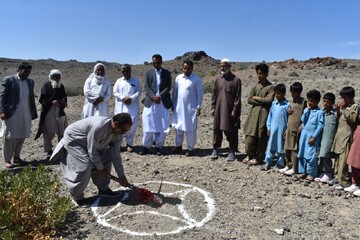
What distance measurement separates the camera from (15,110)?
21.4ft

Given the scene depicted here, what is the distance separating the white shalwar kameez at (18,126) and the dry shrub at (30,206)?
232 centimetres

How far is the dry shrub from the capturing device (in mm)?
3809

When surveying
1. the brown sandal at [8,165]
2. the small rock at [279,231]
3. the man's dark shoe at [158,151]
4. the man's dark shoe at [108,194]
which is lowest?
the small rock at [279,231]

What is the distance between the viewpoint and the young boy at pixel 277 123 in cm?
600

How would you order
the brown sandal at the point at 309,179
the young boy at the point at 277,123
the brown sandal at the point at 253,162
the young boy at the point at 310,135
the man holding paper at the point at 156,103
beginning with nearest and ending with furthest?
the young boy at the point at 310,135 → the brown sandal at the point at 309,179 → the young boy at the point at 277,123 → the brown sandal at the point at 253,162 → the man holding paper at the point at 156,103

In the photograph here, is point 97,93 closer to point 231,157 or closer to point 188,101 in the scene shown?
point 188,101

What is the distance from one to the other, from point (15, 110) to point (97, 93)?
1.48m

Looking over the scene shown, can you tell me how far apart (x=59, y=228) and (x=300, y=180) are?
3.60 meters

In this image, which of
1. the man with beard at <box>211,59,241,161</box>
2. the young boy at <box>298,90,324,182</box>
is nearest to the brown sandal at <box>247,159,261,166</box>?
the man with beard at <box>211,59,241,161</box>

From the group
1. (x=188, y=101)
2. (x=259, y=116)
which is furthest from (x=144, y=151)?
(x=259, y=116)

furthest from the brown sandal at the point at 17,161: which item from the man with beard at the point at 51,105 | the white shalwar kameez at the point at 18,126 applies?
the man with beard at the point at 51,105

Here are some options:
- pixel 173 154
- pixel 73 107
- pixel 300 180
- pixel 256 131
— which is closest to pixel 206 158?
pixel 173 154

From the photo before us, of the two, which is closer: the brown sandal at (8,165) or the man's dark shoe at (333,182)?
the man's dark shoe at (333,182)

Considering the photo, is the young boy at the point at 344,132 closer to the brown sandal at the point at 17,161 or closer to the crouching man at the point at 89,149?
the crouching man at the point at 89,149
